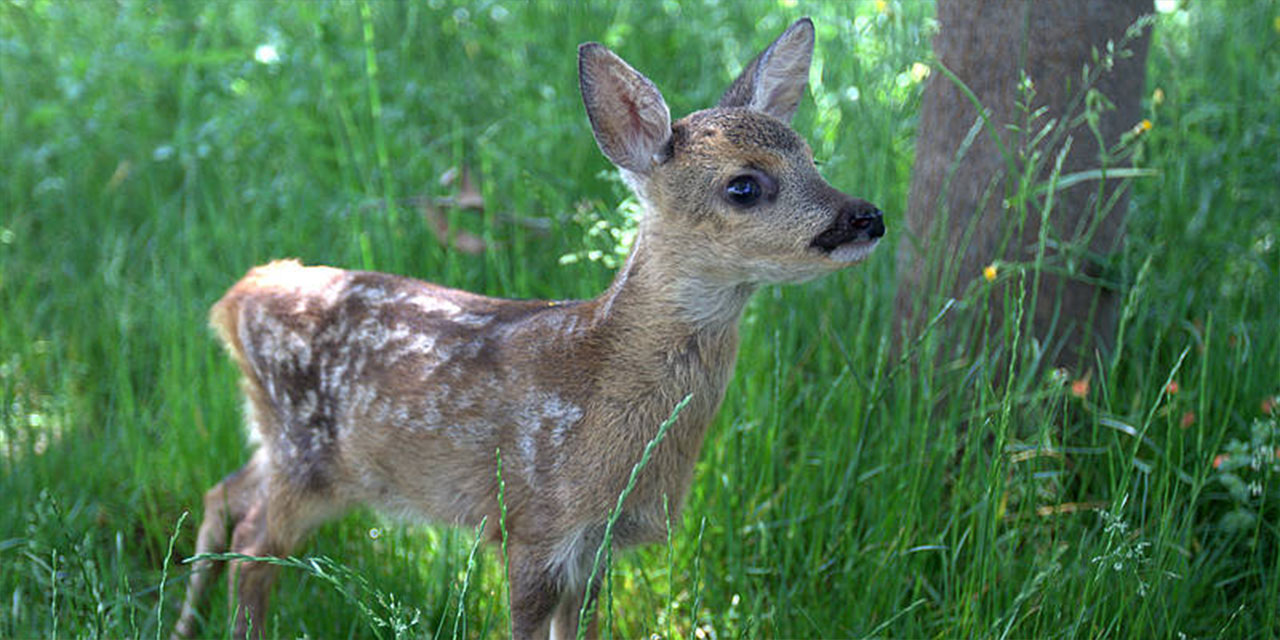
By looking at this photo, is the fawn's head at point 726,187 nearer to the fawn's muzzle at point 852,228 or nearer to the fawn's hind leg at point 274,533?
the fawn's muzzle at point 852,228

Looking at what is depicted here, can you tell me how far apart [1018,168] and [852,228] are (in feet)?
3.65

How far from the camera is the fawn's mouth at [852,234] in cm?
310

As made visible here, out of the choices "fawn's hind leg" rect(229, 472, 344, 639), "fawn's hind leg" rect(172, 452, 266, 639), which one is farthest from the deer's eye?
"fawn's hind leg" rect(172, 452, 266, 639)

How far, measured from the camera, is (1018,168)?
13.2 feet

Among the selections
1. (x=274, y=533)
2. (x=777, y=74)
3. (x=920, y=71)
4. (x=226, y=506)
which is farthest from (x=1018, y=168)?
(x=226, y=506)

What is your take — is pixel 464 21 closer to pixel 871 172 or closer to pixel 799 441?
pixel 871 172

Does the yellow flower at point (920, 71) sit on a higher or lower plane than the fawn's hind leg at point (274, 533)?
higher

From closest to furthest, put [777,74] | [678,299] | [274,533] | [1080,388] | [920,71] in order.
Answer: [678,299]
[777,74]
[274,533]
[1080,388]
[920,71]

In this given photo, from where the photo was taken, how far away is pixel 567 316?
139 inches

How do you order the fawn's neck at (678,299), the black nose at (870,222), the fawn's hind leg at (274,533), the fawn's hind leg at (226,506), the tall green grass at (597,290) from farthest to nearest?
the fawn's hind leg at (226,506), the fawn's hind leg at (274,533), the tall green grass at (597,290), the fawn's neck at (678,299), the black nose at (870,222)

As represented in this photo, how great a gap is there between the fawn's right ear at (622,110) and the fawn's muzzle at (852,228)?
1.59 ft

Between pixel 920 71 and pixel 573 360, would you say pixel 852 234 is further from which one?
pixel 920 71

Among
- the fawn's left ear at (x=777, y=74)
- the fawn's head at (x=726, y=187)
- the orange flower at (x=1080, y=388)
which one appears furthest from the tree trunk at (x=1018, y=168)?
the fawn's head at (x=726, y=187)

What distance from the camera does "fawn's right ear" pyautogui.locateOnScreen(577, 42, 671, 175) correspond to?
331 cm
